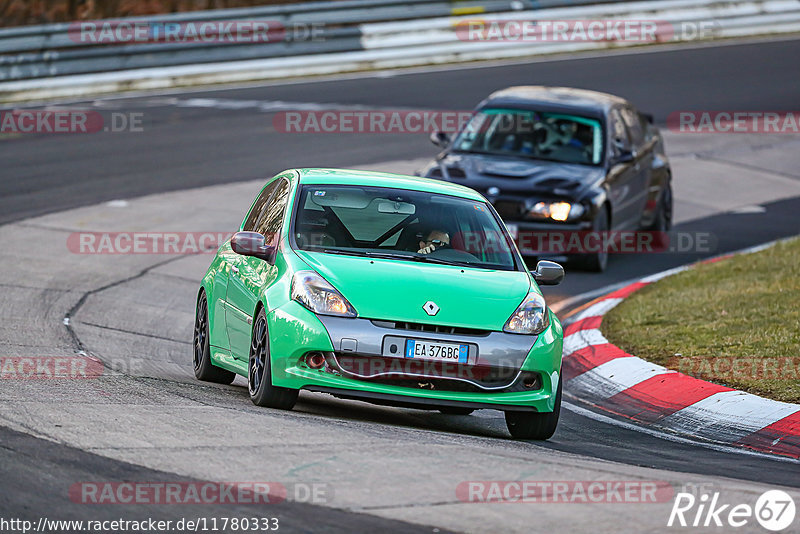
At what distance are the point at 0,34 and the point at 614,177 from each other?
12163 mm

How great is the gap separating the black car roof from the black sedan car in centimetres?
1

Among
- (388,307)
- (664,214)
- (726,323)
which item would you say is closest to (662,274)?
(664,214)

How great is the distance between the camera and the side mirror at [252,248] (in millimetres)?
8547

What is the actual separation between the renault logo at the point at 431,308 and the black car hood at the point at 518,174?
6.81 metres

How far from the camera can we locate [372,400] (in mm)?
7812

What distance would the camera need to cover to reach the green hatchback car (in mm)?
7734

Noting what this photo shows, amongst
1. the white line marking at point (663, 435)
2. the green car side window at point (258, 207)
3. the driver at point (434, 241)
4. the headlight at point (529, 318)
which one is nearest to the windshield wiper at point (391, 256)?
the driver at point (434, 241)

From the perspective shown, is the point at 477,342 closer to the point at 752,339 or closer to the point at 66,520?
the point at 66,520

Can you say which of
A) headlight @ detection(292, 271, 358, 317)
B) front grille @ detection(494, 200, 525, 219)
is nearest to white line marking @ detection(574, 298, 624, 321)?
front grille @ detection(494, 200, 525, 219)

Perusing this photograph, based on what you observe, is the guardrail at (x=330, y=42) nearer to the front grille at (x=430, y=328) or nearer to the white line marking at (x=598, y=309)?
the white line marking at (x=598, y=309)

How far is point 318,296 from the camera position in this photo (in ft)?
25.9

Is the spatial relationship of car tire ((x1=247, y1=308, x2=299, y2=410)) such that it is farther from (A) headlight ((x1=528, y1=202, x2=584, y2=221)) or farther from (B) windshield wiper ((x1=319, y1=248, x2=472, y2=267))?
(A) headlight ((x1=528, y1=202, x2=584, y2=221))

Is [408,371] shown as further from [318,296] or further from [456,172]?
[456,172]

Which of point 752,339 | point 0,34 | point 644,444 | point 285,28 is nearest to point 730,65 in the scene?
point 285,28
